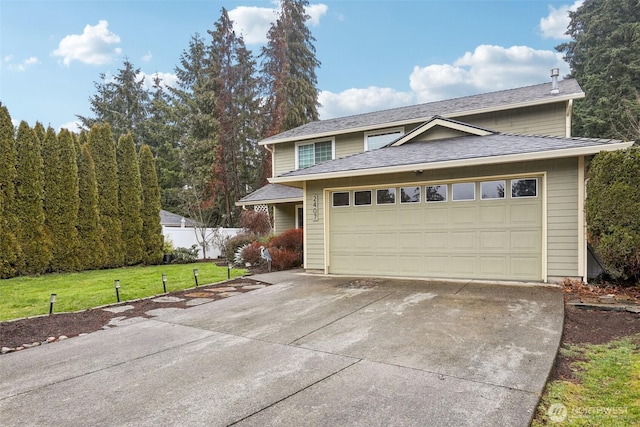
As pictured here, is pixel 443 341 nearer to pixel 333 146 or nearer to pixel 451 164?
pixel 451 164

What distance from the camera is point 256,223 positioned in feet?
49.8

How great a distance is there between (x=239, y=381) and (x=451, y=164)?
19.5 feet

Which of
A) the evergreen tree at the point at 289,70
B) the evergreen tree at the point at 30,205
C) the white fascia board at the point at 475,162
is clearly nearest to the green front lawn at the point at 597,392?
the white fascia board at the point at 475,162

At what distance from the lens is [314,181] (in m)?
9.48

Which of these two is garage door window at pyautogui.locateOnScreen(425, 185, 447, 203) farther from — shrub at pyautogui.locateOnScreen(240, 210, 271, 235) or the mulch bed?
shrub at pyautogui.locateOnScreen(240, 210, 271, 235)

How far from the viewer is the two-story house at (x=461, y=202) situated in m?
6.97

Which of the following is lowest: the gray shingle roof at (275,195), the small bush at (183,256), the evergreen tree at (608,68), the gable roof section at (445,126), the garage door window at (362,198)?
the small bush at (183,256)

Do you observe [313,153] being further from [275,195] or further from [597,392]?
[597,392]

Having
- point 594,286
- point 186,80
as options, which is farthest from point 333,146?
point 186,80

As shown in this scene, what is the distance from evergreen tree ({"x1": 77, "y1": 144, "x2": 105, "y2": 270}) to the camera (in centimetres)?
1203

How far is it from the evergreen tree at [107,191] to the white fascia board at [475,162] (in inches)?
303

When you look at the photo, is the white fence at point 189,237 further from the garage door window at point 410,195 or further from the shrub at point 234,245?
the garage door window at point 410,195

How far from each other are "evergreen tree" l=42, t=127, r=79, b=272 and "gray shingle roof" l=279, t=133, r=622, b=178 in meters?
7.64

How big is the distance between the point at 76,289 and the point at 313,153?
9700 mm
